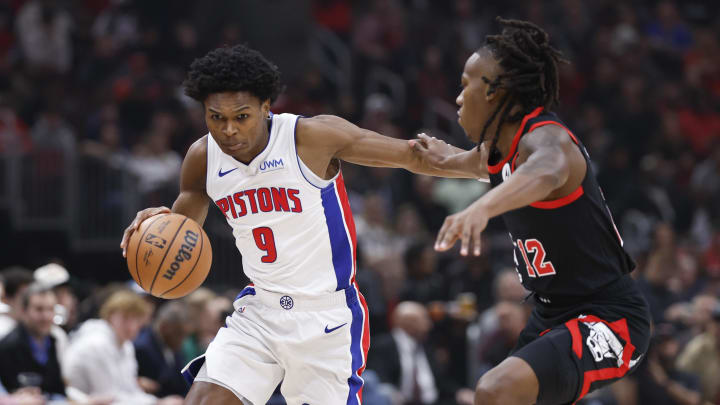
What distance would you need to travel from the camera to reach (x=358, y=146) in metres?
5.09

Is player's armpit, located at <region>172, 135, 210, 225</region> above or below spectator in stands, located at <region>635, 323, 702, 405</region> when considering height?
above

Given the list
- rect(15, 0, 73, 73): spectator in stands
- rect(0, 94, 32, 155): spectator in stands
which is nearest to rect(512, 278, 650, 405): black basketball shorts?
rect(0, 94, 32, 155): spectator in stands

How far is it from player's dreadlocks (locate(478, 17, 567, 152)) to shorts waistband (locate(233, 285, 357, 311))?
3.65ft

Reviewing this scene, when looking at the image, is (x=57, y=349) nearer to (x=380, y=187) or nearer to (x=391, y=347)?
(x=391, y=347)

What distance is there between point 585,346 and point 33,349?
5.01 metres

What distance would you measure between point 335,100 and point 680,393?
6.96m

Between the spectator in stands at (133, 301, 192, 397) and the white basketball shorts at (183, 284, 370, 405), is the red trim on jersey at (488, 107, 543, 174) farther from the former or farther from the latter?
the spectator in stands at (133, 301, 192, 397)

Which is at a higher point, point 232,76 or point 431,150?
point 232,76

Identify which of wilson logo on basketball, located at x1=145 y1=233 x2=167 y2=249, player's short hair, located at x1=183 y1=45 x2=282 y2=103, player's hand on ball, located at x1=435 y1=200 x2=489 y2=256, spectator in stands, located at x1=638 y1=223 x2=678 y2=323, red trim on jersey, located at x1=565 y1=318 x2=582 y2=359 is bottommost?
spectator in stands, located at x1=638 y1=223 x2=678 y2=323

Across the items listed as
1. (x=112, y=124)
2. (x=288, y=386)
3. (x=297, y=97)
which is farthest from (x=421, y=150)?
(x=297, y=97)

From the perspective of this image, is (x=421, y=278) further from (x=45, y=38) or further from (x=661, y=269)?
(x=45, y=38)

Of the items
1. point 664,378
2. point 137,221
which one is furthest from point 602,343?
point 664,378

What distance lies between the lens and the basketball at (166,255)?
480 centimetres

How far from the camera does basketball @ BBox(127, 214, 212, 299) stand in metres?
4.80
